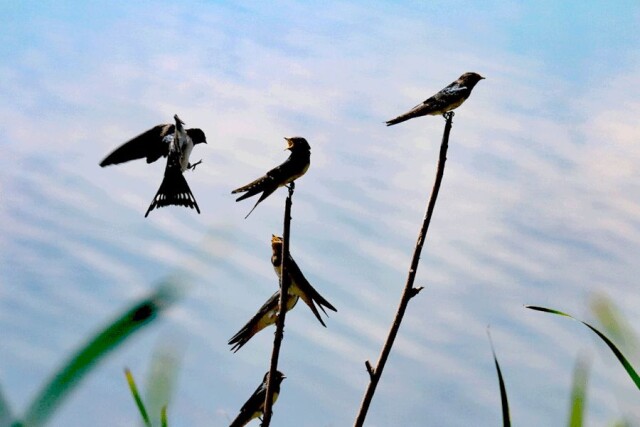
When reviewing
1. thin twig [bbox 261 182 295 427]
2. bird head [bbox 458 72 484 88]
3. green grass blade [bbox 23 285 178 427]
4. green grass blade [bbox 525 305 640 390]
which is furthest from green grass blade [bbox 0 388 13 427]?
bird head [bbox 458 72 484 88]

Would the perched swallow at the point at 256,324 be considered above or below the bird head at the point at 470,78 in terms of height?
below

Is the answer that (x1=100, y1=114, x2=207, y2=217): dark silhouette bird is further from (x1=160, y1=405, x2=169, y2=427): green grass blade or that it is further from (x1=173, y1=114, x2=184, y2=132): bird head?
(x1=160, y1=405, x2=169, y2=427): green grass blade

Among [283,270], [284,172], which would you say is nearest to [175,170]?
[284,172]

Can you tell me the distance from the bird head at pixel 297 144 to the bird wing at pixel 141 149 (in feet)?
4.73

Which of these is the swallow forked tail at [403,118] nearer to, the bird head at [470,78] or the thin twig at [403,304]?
the bird head at [470,78]

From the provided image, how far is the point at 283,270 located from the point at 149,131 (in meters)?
3.13

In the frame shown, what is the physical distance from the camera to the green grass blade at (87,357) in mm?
1316

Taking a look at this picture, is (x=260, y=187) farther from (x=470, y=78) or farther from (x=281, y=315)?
(x=470, y=78)

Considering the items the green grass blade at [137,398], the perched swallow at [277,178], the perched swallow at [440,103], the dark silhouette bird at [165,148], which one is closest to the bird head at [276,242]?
the dark silhouette bird at [165,148]

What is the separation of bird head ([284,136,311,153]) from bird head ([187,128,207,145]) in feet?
4.66

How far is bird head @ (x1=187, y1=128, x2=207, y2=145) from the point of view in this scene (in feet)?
21.5

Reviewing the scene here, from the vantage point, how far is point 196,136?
22.1 feet

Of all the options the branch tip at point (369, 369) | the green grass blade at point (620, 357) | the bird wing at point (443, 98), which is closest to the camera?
the green grass blade at point (620, 357)

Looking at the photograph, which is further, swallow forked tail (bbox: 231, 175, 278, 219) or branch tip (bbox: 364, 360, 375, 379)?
swallow forked tail (bbox: 231, 175, 278, 219)
